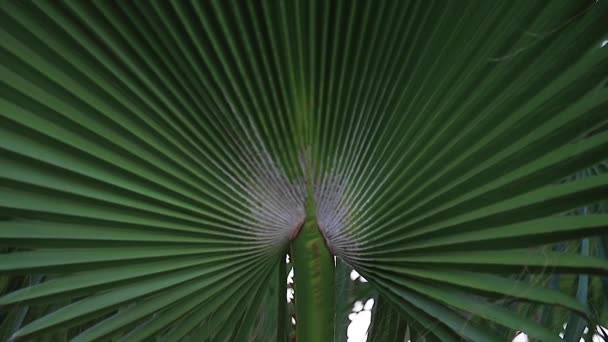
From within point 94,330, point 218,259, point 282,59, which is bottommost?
point 94,330

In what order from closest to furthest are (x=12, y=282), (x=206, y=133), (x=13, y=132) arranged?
(x=13, y=132) → (x=206, y=133) → (x=12, y=282)

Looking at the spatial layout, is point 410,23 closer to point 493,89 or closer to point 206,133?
point 493,89

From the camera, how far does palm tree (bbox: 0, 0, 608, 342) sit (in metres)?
0.95

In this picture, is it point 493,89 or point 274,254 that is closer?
point 493,89

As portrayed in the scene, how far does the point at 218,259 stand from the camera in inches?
44.8

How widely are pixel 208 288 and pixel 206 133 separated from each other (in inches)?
10.7

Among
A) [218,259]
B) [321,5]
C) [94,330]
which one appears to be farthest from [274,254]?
[321,5]

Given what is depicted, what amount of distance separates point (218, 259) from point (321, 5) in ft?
1.48

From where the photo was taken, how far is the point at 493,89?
991 millimetres

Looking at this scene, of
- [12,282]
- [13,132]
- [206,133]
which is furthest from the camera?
[12,282]

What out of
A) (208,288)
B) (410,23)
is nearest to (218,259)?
(208,288)

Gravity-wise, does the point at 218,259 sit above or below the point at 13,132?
below

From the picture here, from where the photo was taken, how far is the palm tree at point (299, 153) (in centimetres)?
95

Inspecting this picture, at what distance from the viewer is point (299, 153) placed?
109 cm
